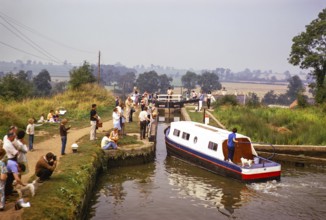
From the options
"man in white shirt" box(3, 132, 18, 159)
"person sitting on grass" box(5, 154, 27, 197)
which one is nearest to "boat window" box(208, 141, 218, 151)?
"person sitting on grass" box(5, 154, 27, 197)

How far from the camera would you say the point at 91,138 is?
74.1ft

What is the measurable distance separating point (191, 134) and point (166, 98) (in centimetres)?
2350

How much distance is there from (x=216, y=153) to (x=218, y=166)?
2.43 ft

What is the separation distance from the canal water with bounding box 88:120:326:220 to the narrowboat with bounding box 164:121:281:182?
0.43 meters

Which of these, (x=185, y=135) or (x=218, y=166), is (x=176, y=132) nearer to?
(x=185, y=135)

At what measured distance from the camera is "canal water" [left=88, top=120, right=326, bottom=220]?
50.0ft

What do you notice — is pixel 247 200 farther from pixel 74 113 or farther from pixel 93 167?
pixel 74 113

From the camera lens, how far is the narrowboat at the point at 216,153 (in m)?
19.2

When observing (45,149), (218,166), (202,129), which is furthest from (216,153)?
(45,149)

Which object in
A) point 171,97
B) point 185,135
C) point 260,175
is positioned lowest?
point 260,175

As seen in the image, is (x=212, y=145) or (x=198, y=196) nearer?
(x=198, y=196)

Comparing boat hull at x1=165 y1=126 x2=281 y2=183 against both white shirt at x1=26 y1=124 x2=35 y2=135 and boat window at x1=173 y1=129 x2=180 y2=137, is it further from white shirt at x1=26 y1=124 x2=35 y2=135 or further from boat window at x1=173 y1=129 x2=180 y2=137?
white shirt at x1=26 y1=124 x2=35 y2=135

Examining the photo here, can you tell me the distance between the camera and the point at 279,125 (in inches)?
1251

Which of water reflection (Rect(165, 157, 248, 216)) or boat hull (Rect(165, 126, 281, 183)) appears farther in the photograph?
boat hull (Rect(165, 126, 281, 183))
